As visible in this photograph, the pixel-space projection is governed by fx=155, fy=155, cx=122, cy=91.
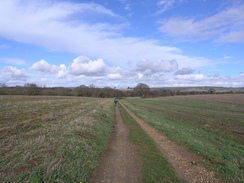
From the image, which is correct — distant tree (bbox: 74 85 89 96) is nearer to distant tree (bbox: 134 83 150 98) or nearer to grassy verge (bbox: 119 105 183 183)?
distant tree (bbox: 134 83 150 98)

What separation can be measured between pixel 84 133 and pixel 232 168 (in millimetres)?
7801

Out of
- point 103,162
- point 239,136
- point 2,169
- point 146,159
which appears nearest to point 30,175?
point 2,169

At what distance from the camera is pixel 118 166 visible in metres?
6.33

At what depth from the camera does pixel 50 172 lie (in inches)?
195

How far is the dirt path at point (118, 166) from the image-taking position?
17.5ft

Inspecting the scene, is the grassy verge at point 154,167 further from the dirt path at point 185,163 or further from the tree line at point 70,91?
the tree line at point 70,91

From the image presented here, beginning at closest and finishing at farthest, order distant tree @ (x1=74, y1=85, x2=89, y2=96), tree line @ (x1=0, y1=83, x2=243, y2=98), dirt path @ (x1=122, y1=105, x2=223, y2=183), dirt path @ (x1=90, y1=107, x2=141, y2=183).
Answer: dirt path @ (x1=90, y1=107, x2=141, y2=183) < dirt path @ (x1=122, y1=105, x2=223, y2=183) < tree line @ (x1=0, y1=83, x2=243, y2=98) < distant tree @ (x1=74, y1=85, x2=89, y2=96)

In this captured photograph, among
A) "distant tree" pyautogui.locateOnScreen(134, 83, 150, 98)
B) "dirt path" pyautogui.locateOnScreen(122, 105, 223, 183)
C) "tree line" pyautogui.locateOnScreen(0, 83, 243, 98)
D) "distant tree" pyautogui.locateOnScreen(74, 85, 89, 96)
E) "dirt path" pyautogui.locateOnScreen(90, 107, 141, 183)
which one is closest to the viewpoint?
"dirt path" pyautogui.locateOnScreen(90, 107, 141, 183)

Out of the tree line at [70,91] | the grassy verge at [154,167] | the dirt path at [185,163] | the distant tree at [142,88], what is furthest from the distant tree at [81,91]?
the grassy verge at [154,167]

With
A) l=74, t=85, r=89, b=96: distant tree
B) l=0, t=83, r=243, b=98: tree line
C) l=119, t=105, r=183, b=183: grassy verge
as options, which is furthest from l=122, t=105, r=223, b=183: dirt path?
l=74, t=85, r=89, b=96: distant tree

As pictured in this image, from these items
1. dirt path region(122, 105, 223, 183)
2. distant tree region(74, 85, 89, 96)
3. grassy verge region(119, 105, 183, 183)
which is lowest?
dirt path region(122, 105, 223, 183)

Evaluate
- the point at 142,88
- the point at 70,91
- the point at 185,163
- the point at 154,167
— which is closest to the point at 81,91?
the point at 70,91

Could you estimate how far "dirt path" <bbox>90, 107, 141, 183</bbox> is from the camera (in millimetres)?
5344

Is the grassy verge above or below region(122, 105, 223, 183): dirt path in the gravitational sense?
above
